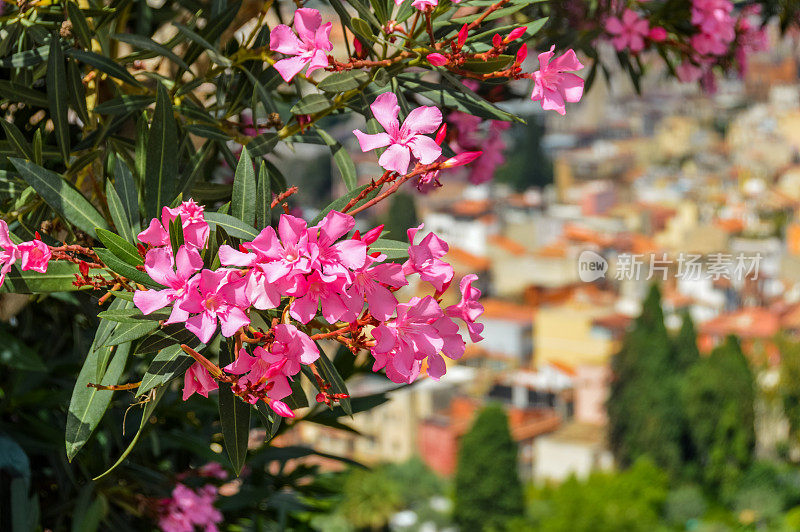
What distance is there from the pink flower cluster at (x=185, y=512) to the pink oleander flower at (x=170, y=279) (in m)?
0.63

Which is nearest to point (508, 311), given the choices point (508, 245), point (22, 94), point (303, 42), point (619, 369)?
point (508, 245)

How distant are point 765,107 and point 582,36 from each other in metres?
29.1

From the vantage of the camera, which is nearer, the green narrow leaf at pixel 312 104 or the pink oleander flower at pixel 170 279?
the pink oleander flower at pixel 170 279

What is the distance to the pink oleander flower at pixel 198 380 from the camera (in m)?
0.61

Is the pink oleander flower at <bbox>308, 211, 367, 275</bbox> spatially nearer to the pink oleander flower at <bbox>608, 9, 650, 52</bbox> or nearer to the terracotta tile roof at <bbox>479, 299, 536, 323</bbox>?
the pink oleander flower at <bbox>608, 9, 650, 52</bbox>

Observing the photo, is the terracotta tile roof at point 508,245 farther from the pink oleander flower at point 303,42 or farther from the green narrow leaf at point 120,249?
the green narrow leaf at point 120,249

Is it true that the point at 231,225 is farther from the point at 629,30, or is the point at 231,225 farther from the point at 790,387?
the point at 790,387

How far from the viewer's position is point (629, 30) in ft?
3.91

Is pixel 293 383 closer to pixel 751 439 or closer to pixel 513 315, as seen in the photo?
pixel 751 439

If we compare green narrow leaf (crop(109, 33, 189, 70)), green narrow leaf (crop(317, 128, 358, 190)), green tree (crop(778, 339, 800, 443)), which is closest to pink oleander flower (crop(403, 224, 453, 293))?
green narrow leaf (crop(317, 128, 358, 190))

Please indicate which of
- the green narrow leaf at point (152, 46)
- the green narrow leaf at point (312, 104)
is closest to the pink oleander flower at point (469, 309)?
the green narrow leaf at point (312, 104)

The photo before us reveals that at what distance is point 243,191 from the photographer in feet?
2.06

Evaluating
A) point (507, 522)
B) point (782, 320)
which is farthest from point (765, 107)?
point (507, 522)

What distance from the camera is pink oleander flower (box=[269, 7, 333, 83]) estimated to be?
2.23 feet
